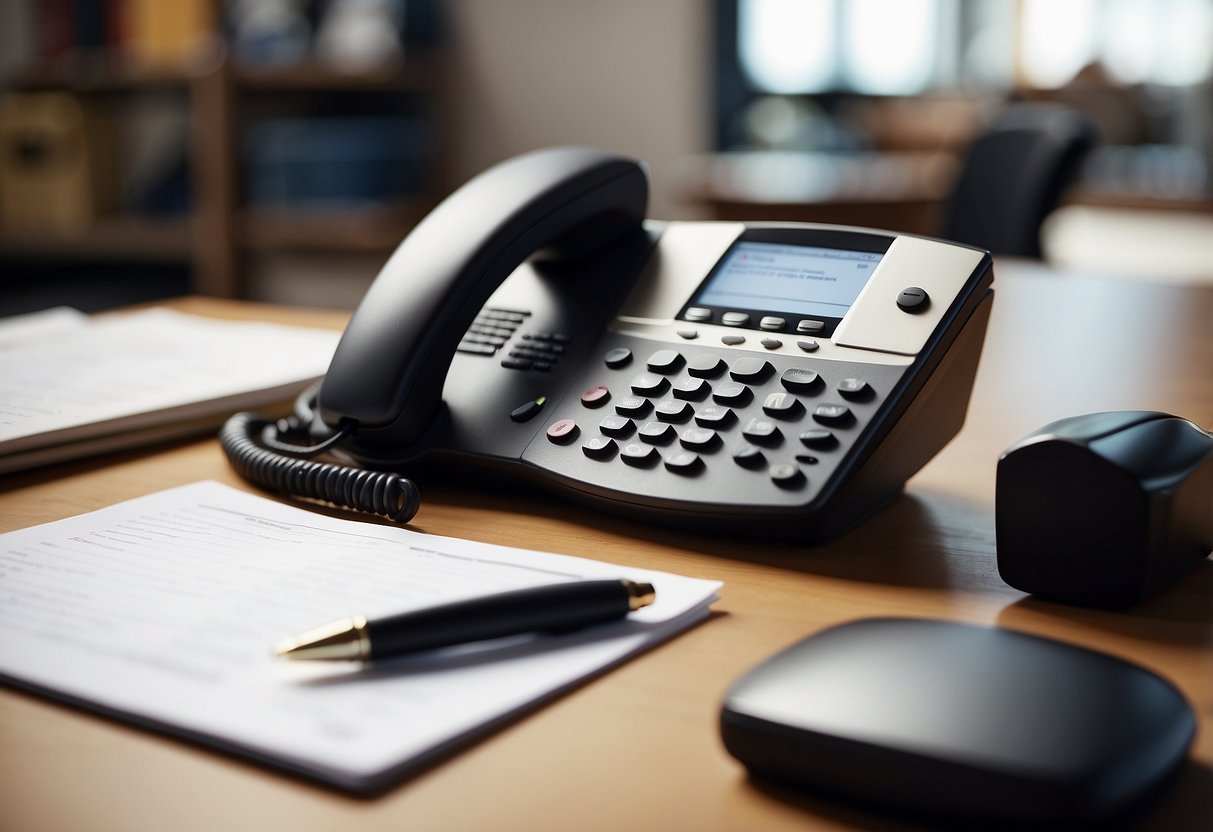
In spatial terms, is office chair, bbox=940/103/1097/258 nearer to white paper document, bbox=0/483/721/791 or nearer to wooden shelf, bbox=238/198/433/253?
wooden shelf, bbox=238/198/433/253

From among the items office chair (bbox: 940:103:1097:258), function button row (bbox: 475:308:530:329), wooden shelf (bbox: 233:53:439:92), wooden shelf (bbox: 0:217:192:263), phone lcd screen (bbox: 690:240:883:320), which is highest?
wooden shelf (bbox: 233:53:439:92)

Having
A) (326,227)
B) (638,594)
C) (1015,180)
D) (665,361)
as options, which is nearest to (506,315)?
(665,361)

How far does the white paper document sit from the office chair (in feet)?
4.90

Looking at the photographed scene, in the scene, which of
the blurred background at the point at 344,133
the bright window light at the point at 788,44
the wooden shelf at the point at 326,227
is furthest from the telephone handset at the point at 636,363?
the bright window light at the point at 788,44

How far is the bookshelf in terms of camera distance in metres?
2.63

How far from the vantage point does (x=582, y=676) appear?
37 cm

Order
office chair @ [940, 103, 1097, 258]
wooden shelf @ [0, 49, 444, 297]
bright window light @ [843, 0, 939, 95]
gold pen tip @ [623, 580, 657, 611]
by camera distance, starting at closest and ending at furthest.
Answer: gold pen tip @ [623, 580, 657, 611]
office chair @ [940, 103, 1097, 258]
wooden shelf @ [0, 49, 444, 297]
bright window light @ [843, 0, 939, 95]

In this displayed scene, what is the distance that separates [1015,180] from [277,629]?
5.47ft

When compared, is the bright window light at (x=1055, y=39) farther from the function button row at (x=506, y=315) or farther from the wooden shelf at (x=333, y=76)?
the function button row at (x=506, y=315)

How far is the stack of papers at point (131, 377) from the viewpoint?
0.65 m

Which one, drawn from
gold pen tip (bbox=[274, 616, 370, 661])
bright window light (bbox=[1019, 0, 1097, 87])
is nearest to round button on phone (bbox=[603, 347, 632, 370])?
gold pen tip (bbox=[274, 616, 370, 661])

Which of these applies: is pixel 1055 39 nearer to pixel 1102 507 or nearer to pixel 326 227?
pixel 326 227

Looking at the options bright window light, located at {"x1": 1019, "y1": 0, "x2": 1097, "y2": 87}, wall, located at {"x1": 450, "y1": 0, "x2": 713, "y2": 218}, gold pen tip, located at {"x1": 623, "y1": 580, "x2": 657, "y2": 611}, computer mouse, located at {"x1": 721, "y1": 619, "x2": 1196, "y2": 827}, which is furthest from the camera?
bright window light, located at {"x1": 1019, "y1": 0, "x2": 1097, "y2": 87}

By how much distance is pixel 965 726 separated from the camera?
0.98 feet
